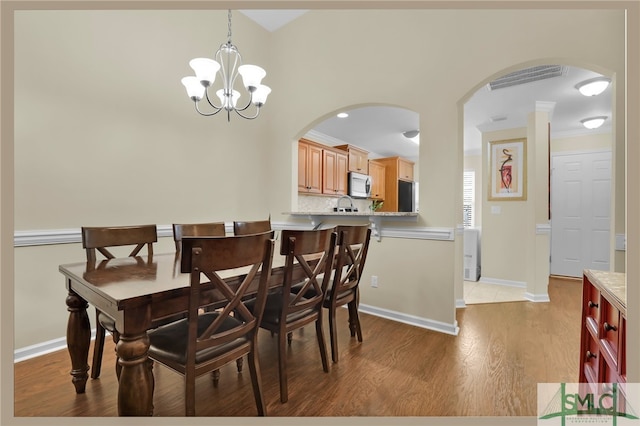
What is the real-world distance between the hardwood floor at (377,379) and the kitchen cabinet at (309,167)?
2.48 m

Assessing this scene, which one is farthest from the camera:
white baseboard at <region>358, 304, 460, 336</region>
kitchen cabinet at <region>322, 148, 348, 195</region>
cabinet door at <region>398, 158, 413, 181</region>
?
cabinet door at <region>398, 158, 413, 181</region>

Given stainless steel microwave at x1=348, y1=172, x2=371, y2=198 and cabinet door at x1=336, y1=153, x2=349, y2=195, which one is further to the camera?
stainless steel microwave at x1=348, y1=172, x2=371, y2=198

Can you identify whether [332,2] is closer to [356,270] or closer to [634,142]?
[634,142]

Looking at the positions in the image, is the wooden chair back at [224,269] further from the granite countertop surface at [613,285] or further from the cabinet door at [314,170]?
the cabinet door at [314,170]

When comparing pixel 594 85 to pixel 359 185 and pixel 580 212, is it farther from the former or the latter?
pixel 359 185

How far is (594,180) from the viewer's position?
15.9ft

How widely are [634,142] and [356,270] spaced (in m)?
1.66

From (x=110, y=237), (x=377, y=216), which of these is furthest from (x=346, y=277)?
(x=110, y=237)

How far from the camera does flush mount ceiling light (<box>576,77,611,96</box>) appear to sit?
2.98 metres

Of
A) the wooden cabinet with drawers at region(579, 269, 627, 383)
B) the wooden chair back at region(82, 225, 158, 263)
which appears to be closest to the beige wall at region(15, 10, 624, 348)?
the wooden chair back at region(82, 225, 158, 263)

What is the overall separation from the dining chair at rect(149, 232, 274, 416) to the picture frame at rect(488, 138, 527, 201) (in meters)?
4.22

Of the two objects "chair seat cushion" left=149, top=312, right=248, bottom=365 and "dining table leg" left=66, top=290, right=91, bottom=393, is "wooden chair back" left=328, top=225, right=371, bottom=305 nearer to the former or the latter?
"chair seat cushion" left=149, top=312, right=248, bottom=365

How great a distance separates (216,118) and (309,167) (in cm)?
168

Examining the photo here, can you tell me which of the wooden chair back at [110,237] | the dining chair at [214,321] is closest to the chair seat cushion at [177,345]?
the dining chair at [214,321]
